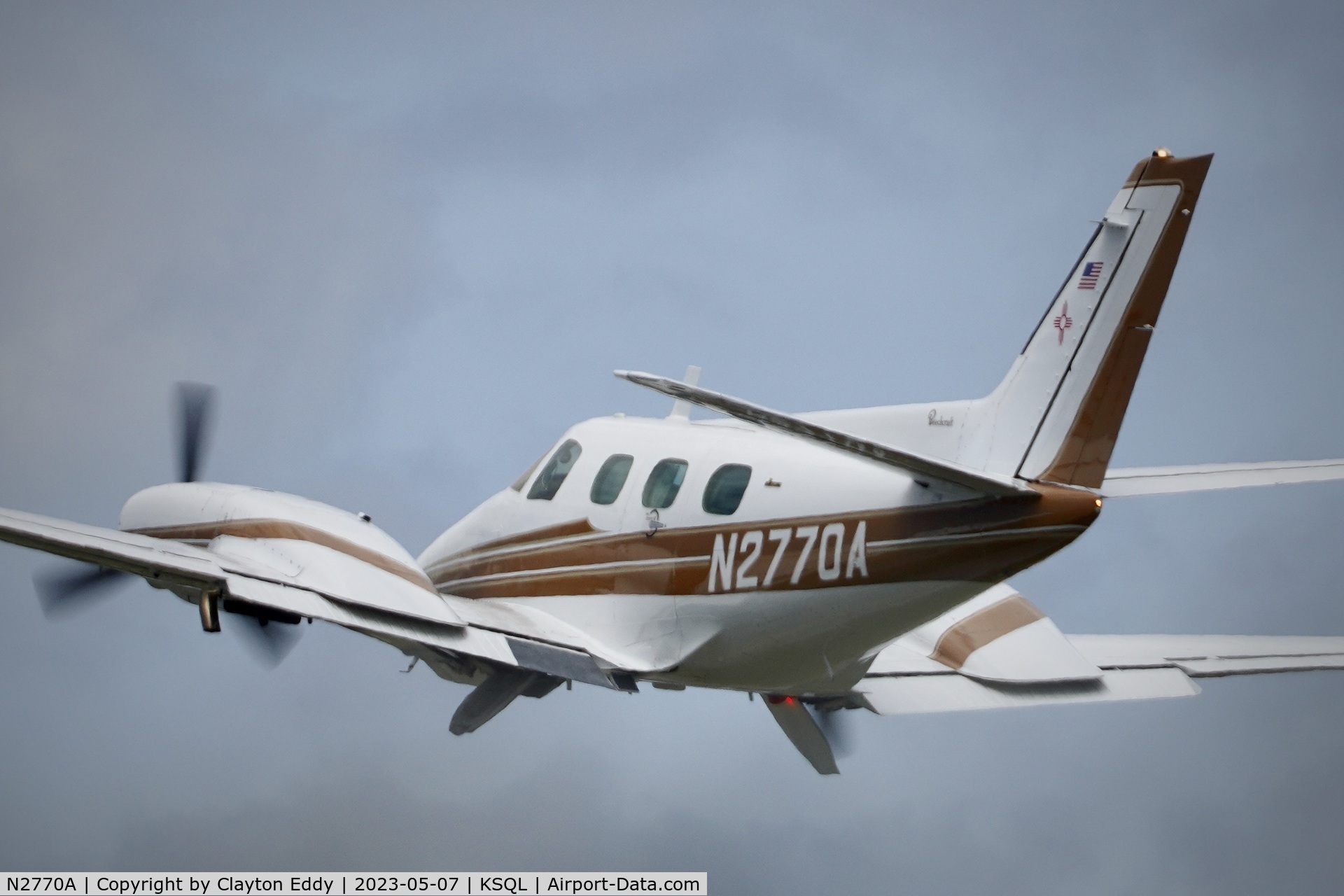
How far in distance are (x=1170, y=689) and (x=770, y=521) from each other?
614 centimetres

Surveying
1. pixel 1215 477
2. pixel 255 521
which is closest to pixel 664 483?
pixel 255 521

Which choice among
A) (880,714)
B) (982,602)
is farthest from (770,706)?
(982,602)

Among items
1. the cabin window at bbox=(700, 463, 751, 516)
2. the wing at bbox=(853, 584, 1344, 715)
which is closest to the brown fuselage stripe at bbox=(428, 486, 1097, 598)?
the cabin window at bbox=(700, 463, 751, 516)

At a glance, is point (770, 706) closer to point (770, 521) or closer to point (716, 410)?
point (770, 521)

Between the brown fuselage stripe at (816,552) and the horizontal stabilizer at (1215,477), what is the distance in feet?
1.60

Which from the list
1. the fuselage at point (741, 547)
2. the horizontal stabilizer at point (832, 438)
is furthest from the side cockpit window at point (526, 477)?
the horizontal stabilizer at point (832, 438)

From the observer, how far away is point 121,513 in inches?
835

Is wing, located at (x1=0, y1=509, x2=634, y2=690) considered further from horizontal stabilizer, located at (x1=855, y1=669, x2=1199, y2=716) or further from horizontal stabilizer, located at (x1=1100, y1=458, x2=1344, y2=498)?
horizontal stabilizer, located at (x1=1100, y1=458, x2=1344, y2=498)

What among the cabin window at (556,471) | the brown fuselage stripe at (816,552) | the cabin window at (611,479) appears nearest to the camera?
the brown fuselage stripe at (816,552)

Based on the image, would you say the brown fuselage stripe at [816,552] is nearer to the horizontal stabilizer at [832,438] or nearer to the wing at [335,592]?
the horizontal stabilizer at [832,438]

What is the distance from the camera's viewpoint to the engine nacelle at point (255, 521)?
59.9ft

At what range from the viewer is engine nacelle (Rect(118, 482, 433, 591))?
18.2 metres

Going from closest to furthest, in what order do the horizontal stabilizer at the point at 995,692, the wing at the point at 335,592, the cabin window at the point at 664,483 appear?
1. the wing at the point at 335,592
2. the cabin window at the point at 664,483
3. the horizontal stabilizer at the point at 995,692

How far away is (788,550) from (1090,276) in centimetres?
407
